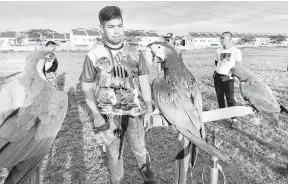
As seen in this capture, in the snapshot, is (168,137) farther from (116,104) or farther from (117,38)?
(117,38)

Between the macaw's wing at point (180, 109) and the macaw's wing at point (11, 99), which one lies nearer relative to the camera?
the macaw's wing at point (180, 109)

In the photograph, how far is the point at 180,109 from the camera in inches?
78.4

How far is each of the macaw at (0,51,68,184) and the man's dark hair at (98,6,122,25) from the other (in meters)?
0.90

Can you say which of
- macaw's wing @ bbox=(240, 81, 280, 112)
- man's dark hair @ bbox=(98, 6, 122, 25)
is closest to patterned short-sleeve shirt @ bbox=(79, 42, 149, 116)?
man's dark hair @ bbox=(98, 6, 122, 25)

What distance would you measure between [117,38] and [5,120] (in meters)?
1.32

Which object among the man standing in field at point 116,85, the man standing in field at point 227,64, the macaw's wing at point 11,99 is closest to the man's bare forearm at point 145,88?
the man standing in field at point 116,85

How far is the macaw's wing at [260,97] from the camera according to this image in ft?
9.03

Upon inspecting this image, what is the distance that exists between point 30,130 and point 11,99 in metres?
0.49

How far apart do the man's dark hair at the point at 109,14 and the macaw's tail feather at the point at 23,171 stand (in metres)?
1.48

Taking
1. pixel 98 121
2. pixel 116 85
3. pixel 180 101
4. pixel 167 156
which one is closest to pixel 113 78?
pixel 116 85

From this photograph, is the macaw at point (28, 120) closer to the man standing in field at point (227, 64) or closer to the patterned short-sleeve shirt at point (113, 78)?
the patterned short-sleeve shirt at point (113, 78)

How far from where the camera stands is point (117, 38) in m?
2.37

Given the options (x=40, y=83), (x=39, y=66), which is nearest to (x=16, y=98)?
(x=40, y=83)

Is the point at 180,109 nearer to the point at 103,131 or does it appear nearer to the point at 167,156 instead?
the point at 103,131
